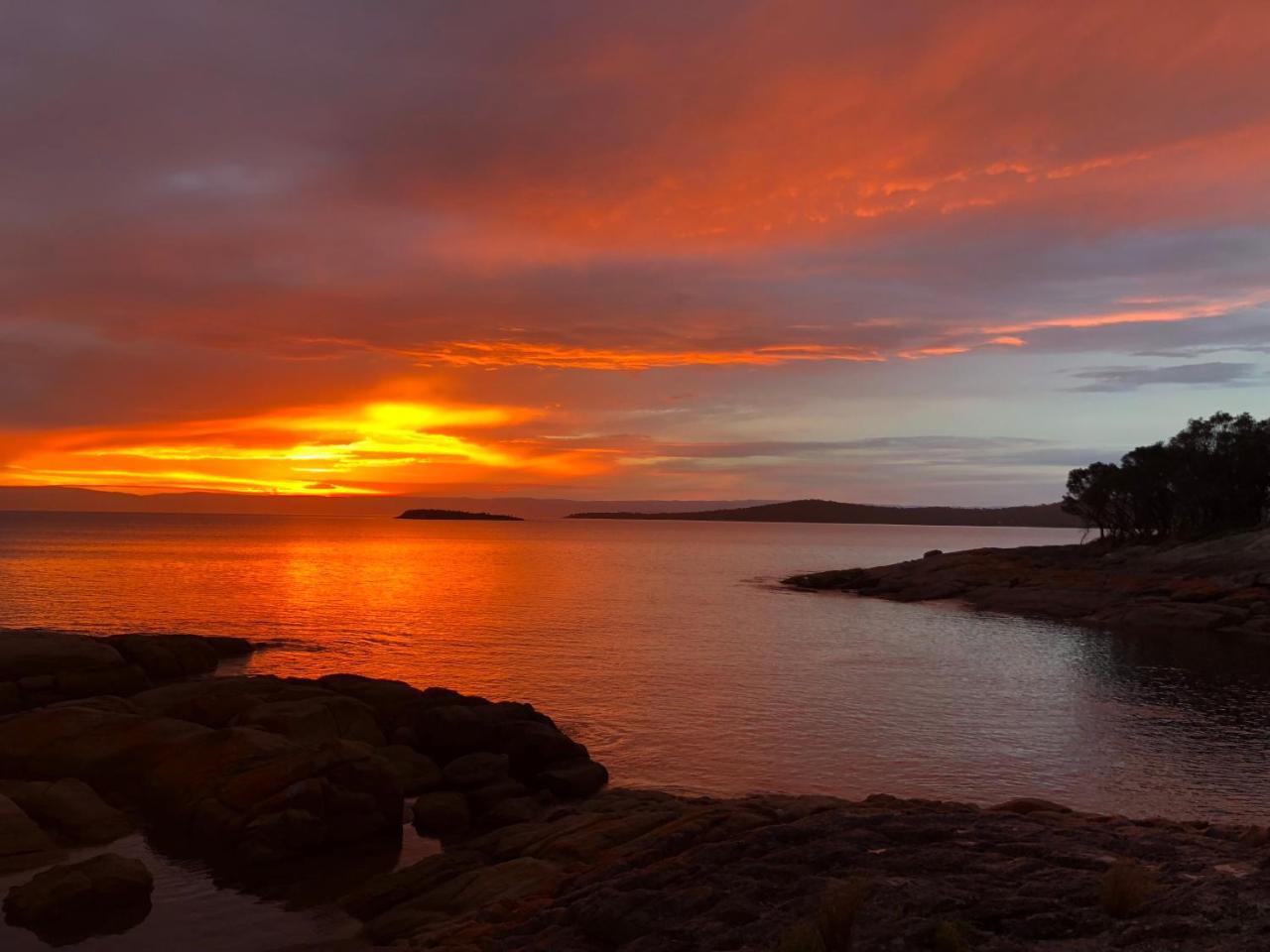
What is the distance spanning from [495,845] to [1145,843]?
1302 cm

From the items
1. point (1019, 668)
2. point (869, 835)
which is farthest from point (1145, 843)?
point (1019, 668)

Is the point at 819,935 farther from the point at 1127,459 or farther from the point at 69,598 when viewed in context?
the point at 1127,459

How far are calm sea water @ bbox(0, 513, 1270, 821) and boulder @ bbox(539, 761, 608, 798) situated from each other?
5.44ft

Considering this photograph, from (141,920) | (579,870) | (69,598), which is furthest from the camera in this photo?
(69,598)

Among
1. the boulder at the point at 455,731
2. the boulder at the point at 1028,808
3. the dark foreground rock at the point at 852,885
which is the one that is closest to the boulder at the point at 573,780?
the boulder at the point at 455,731

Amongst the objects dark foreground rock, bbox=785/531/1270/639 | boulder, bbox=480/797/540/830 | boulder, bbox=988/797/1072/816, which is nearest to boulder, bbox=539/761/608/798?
boulder, bbox=480/797/540/830

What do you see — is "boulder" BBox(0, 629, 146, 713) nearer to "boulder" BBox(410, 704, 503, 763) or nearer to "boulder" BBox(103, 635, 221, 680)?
"boulder" BBox(103, 635, 221, 680)

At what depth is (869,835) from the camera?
14.9m

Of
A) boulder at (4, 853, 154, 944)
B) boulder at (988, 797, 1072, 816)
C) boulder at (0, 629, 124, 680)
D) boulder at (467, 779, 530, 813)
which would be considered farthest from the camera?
boulder at (0, 629, 124, 680)

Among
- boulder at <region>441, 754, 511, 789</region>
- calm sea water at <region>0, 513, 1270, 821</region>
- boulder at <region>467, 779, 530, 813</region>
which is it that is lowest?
calm sea water at <region>0, 513, 1270, 821</region>

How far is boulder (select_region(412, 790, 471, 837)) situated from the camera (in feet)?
76.3

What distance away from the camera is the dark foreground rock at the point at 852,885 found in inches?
436

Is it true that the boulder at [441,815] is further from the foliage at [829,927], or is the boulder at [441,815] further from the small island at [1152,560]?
the small island at [1152,560]

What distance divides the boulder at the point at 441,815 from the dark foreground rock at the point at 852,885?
3836 millimetres
